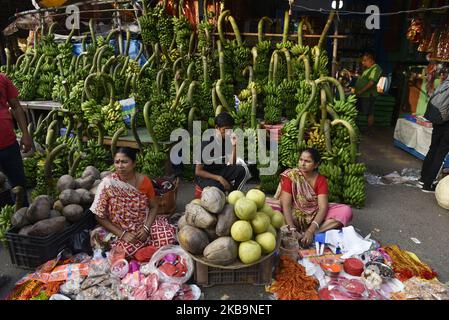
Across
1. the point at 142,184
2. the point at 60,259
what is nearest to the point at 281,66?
the point at 142,184

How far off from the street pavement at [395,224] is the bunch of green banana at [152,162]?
22.2 inches

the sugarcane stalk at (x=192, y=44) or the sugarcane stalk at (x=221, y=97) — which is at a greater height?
the sugarcane stalk at (x=192, y=44)

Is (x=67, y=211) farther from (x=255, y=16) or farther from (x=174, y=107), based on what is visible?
(x=255, y=16)

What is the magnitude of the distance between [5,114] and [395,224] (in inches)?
185

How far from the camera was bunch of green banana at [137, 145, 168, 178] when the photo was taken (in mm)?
4422

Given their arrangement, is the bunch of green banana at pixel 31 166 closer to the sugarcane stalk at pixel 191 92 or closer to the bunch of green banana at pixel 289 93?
the sugarcane stalk at pixel 191 92

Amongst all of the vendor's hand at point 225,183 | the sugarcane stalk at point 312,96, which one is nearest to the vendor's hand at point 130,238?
the vendor's hand at point 225,183

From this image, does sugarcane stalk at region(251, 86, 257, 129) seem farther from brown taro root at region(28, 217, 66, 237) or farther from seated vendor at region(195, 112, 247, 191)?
brown taro root at region(28, 217, 66, 237)

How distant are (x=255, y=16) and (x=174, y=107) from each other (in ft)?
15.6

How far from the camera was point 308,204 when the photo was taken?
3.57 meters

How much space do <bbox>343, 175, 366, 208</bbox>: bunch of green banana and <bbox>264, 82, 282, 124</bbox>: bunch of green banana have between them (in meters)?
1.32

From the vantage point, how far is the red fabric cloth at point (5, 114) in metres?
3.65

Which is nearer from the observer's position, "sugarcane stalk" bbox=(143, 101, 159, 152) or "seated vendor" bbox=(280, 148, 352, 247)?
"seated vendor" bbox=(280, 148, 352, 247)

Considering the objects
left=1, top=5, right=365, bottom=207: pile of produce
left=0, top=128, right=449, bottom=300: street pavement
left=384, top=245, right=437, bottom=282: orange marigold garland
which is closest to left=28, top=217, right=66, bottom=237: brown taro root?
left=0, top=128, right=449, bottom=300: street pavement
